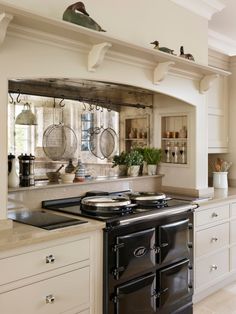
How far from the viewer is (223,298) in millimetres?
3176

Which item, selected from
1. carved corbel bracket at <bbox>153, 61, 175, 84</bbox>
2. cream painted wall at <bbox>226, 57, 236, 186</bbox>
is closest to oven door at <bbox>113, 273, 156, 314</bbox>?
carved corbel bracket at <bbox>153, 61, 175, 84</bbox>

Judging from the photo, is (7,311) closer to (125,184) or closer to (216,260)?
(125,184)

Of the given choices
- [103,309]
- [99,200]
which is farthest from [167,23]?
[103,309]

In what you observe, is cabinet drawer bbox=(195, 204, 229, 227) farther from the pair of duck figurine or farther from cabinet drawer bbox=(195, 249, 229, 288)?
the pair of duck figurine

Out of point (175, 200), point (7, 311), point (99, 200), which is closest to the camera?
point (7, 311)

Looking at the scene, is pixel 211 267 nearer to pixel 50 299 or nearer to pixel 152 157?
pixel 152 157

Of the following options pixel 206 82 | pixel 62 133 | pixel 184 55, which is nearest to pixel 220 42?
pixel 206 82

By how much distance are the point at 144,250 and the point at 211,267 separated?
1094mm

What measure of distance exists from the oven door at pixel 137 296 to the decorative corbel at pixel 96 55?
1.42m

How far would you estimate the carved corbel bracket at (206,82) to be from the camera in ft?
11.1

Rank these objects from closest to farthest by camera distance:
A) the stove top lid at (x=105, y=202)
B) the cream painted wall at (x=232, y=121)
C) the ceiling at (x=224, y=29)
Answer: the stove top lid at (x=105, y=202) < the ceiling at (x=224, y=29) < the cream painted wall at (x=232, y=121)

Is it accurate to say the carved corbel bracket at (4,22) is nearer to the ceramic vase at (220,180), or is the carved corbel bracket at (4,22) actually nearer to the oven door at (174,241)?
the oven door at (174,241)

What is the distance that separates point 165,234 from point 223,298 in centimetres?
112

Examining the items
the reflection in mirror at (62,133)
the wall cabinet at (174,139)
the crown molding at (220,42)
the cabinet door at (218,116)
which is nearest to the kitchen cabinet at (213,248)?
the wall cabinet at (174,139)
